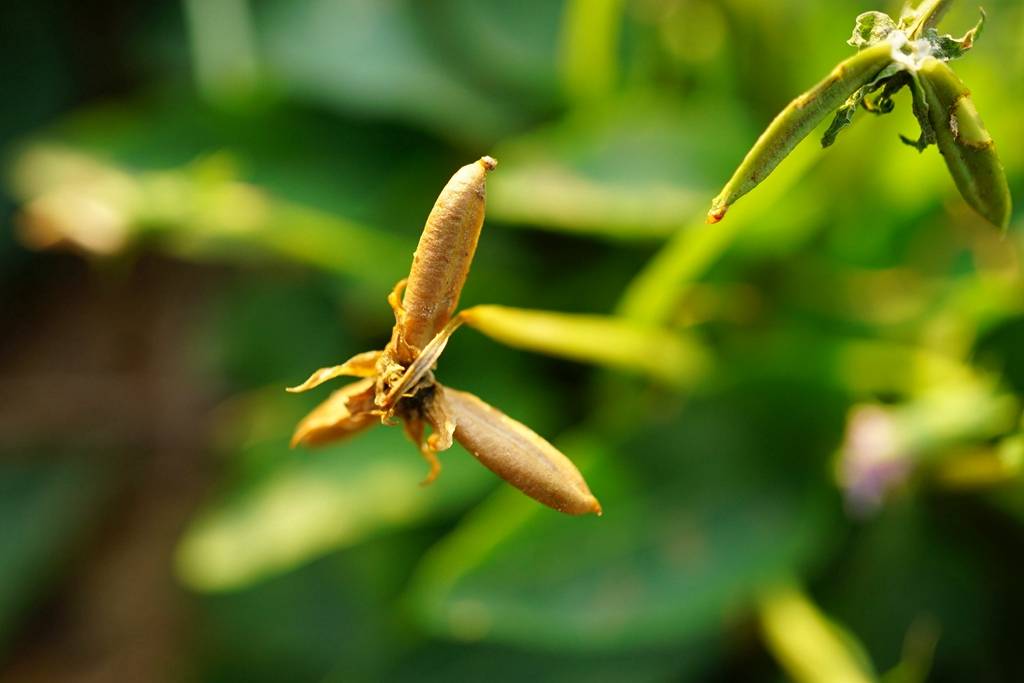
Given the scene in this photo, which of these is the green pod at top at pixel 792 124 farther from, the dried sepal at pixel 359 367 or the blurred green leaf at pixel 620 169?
the blurred green leaf at pixel 620 169

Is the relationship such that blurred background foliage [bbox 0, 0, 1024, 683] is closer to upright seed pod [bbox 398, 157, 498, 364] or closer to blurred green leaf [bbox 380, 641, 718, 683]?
blurred green leaf [bbox 380, 641, 718, 683]

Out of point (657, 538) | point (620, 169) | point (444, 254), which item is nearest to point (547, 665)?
point (657, 538)

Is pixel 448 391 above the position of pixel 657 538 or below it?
above

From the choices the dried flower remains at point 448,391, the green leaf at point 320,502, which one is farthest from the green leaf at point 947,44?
the green leaf at point 320,502

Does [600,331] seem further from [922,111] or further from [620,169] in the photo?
[922,111]

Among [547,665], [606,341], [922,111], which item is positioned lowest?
[547,665]
